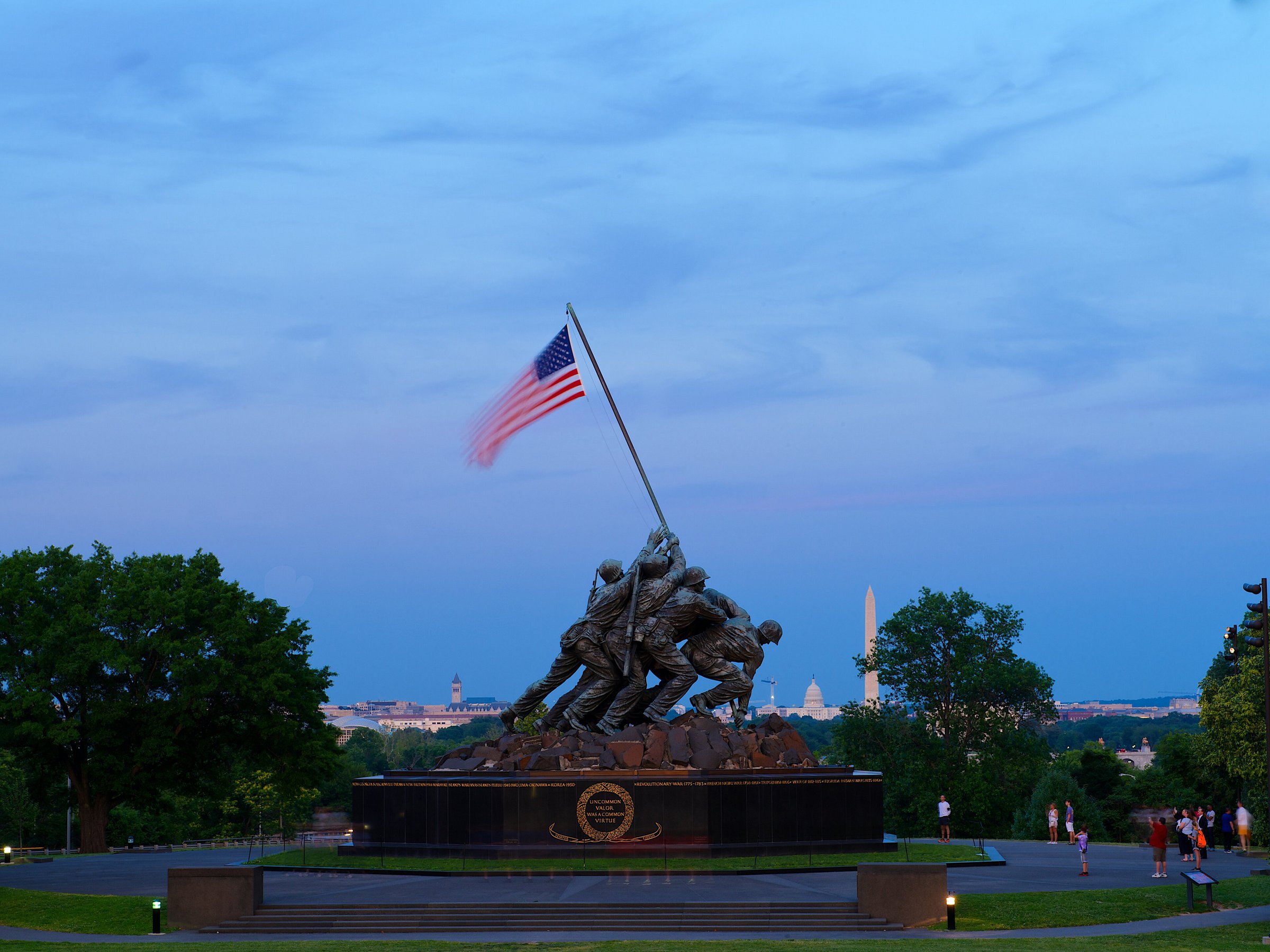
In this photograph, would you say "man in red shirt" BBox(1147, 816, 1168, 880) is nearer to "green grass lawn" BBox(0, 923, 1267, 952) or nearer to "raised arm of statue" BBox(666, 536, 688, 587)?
"green grass lawn" BBox(0, 923, 1267, 952)

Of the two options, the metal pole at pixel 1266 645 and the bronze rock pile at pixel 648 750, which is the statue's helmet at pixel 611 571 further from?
the metal pole at pixel 1266 645

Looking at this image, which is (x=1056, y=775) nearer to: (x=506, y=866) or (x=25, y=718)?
(x=506, y=866)

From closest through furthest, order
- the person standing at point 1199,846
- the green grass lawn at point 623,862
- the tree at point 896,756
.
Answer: the green grass lawn at point 623,862
the person standing at point 1199,846
the tree at point 896,756

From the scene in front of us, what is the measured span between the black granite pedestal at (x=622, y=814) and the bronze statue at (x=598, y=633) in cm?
383

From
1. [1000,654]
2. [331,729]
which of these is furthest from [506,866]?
[1000,654]

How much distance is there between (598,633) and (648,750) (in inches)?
157

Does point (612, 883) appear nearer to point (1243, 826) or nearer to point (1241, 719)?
point (1243, 826)

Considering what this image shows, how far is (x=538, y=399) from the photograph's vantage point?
108ft

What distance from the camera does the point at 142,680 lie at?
1681 inches

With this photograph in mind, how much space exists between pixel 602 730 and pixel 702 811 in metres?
4.52

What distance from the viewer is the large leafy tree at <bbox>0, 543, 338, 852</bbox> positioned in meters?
41.1

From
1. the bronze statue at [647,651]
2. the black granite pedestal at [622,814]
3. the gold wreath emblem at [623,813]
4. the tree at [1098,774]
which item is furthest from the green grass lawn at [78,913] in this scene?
the tree at [1098,774]

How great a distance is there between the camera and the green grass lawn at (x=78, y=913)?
23953 millimetres

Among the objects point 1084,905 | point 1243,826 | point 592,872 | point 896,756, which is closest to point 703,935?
point 592,872
